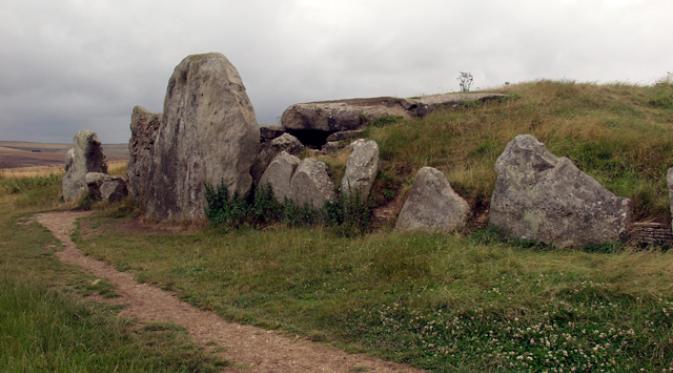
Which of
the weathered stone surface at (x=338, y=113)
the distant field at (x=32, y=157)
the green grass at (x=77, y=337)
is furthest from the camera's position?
the distant field at (x=32, y=157)

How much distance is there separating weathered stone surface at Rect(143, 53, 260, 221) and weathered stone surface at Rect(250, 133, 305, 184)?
0.43 metres

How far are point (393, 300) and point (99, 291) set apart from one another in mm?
5427

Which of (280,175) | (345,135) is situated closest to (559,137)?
(345,135)

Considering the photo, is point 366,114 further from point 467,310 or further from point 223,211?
point 467,310

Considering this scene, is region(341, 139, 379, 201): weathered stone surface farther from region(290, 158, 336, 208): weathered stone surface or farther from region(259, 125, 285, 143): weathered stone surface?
region(259, 125, 285, 143): weathered stone surface

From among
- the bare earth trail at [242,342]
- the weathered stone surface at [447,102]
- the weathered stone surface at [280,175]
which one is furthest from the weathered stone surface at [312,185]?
the weathered stone surface at [447,102]

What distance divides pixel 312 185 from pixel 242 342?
6974 mm

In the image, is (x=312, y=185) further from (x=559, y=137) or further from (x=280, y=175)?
(x=559, y=137)

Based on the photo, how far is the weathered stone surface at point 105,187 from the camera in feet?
71.5

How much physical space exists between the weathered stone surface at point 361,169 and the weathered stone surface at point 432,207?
1430mm

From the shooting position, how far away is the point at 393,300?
8.52 m

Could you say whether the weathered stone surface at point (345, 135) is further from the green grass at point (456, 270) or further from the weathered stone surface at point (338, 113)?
the green grass at point (456, 270)

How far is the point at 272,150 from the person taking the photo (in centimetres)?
1717

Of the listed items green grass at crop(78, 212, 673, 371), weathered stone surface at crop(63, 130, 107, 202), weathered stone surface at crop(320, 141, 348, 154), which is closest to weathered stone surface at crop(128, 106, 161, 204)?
weathered stone surface at crop(63, 130, 107, 202)
